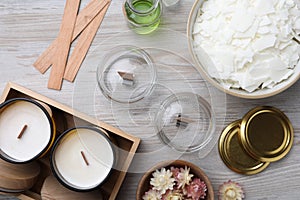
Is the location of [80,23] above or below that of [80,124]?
above

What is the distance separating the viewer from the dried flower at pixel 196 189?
0.92 meters

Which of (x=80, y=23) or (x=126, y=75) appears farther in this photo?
(x=80, y=23)

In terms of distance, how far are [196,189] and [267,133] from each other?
213mm

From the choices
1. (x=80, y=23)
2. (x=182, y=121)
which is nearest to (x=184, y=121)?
(x=182, y=121)

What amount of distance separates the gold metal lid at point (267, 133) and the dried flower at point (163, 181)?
18 cm

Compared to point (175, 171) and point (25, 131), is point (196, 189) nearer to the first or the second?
point (175, 171)

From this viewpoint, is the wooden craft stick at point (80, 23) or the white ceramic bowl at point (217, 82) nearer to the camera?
the white ceramic bowl at point (217, 82)

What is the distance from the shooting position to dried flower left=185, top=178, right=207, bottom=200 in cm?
92

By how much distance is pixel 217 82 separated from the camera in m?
0.92

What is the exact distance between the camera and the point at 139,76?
0.91 meters

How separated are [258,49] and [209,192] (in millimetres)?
307

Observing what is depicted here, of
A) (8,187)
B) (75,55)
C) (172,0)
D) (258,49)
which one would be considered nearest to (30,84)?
(75,55)

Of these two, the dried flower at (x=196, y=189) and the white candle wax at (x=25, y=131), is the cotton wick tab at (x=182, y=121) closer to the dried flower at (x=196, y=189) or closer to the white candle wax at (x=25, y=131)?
the dried flower at (x=196, y=189)

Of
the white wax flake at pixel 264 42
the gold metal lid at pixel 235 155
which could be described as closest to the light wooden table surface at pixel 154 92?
the gold metal lid at pixel 235 155
